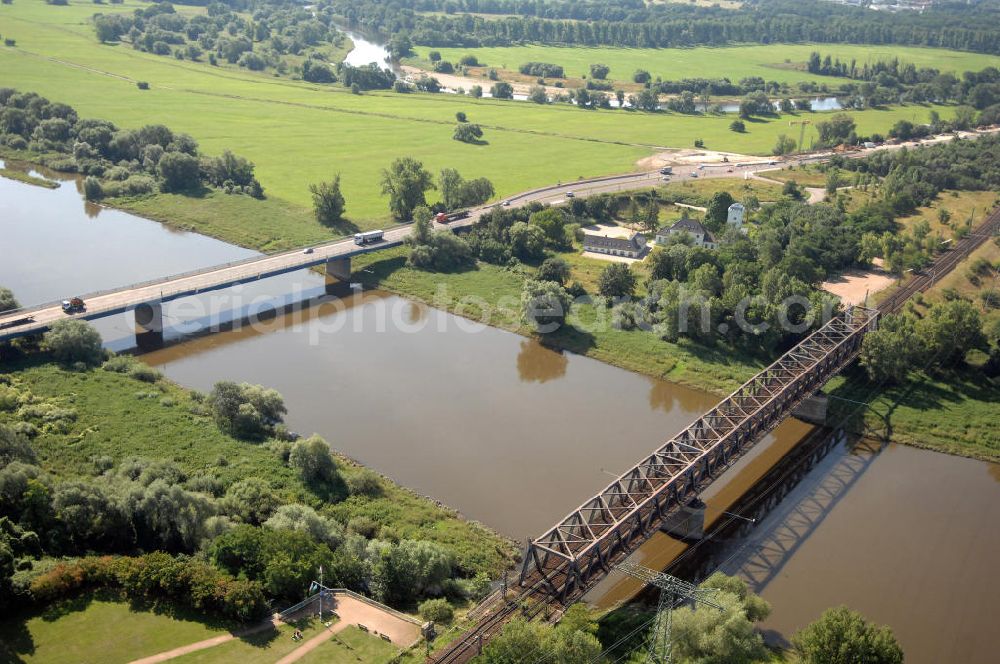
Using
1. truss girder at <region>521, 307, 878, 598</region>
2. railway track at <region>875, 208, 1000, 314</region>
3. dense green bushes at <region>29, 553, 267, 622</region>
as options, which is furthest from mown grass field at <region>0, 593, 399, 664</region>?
railway track at <region>875, 208, 1000, 314</region>

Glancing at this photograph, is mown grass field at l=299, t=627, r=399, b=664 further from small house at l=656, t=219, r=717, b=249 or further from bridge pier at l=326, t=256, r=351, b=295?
small house at l=656, t=219, r=717, b=249

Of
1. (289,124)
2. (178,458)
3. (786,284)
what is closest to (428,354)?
(178,458)

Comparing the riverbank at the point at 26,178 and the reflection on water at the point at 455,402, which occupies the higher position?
the riverbank at the point at 26,178

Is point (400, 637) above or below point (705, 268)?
below

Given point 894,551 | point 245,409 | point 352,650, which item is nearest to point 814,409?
point 894,551

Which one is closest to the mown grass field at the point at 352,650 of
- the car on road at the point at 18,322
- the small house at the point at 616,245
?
the car on road at the point at 18,322

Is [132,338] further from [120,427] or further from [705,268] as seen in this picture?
[705,268]

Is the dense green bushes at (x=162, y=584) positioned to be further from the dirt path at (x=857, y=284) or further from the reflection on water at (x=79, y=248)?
the dirt path at (x=857, y=284)
